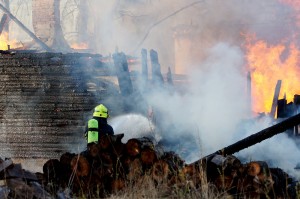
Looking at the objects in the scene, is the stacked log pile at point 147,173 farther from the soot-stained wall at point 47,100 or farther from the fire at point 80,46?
the fire at point 80,46

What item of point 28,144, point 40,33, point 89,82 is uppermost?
point 40,33

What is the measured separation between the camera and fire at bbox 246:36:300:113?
2103 cm

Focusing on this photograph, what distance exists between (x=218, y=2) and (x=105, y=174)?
16384mm

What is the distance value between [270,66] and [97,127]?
13763 millimetres

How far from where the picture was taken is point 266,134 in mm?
7992

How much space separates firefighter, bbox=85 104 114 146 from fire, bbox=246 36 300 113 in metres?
12.0

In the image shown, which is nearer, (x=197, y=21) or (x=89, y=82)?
(x=89, y=82)

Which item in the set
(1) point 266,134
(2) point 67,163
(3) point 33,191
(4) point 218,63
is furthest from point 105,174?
(4) point 218,63

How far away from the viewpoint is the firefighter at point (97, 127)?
9.38 metres

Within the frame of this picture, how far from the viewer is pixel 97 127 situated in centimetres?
947

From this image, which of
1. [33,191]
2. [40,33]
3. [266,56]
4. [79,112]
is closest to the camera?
[33,191]

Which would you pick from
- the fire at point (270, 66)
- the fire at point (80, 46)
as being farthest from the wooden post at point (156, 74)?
the fire at point (80, 46)

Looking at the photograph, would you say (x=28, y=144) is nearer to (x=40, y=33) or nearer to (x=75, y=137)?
(x=75, y=137)

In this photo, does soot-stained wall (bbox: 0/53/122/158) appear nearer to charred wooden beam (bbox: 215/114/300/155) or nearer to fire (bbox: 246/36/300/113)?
charred wooden beam (bbox: 215/114/300/155)
